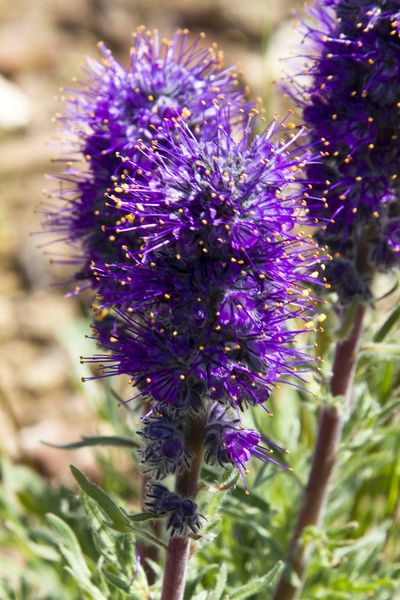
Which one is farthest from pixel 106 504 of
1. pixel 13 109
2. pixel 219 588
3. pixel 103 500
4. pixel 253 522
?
pixel 13 109

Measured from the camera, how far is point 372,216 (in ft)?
12.7

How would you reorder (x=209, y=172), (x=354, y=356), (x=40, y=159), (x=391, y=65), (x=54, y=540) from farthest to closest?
1. (x=40, y=159)
2. (x=54, y=540)
3. (x=354, y=356)
4. (x=391, y=65)
5. (x=209, y=172)

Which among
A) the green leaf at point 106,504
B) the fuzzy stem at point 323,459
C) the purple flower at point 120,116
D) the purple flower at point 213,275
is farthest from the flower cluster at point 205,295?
the fuzzy stem at point 323,459

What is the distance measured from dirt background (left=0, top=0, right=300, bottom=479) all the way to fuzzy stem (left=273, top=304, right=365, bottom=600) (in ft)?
6.10

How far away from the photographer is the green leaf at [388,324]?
4.19 metres

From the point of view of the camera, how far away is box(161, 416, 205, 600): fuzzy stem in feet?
10.8

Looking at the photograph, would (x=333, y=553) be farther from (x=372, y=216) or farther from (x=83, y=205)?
(x=83, y=205)

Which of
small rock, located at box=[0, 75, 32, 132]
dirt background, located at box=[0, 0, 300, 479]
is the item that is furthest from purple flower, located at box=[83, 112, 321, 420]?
small rock, located at box=[0, 75, 32, 132]

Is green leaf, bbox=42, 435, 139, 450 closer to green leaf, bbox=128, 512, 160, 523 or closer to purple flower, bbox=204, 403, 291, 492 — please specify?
green leaf, bbox=128, 512, 160, 523

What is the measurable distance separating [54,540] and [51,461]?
63.6 inches

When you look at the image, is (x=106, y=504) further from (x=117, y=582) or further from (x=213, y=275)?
(x=213, y=275)

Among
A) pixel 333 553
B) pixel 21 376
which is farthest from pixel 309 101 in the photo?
pixel 21 376

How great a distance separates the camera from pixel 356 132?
3752 millimetres

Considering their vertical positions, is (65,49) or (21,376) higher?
(65,49)
